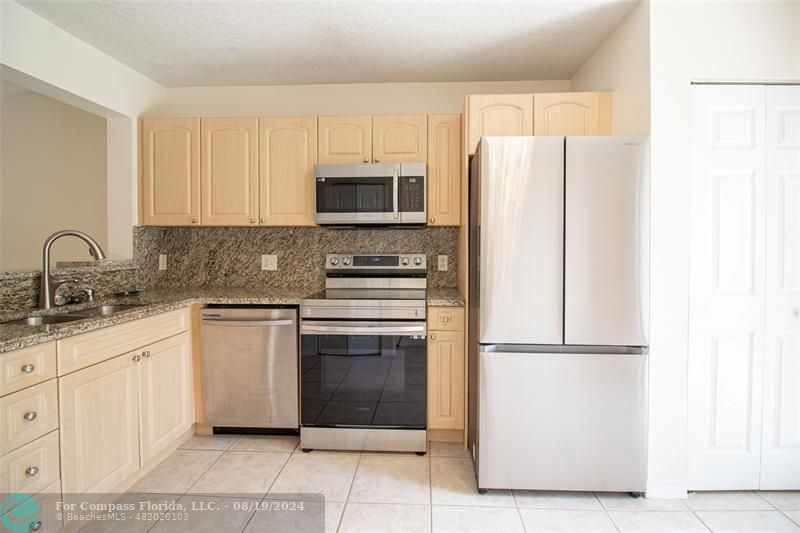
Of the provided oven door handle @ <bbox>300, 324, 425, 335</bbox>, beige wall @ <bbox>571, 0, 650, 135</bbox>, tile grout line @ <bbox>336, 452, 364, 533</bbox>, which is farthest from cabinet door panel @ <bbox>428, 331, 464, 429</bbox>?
beige wall @ <bbox>571, 0, 650, 135</bbox>

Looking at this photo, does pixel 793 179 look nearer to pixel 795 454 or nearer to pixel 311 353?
pixel 795 454

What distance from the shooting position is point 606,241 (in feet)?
6.17

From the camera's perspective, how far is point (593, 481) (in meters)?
1.91

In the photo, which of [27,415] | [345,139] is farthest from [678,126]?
[27,415]

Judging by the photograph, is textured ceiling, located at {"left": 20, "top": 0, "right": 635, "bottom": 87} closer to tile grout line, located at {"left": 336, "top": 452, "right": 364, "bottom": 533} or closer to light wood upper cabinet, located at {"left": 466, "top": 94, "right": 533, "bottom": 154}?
light wood upper cabinet, located at {"left": 466, "top": 94, "right": 533, "bottom": 154}

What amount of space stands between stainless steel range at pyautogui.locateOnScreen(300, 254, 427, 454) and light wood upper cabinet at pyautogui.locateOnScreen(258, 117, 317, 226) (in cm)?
73

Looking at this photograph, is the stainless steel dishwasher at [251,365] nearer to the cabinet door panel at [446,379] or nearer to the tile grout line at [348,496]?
the tile grout line at [348,496]

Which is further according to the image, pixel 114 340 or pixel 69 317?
pixel 69 317

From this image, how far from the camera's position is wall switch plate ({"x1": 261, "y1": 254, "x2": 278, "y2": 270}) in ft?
10.1

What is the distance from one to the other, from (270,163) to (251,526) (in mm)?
2137

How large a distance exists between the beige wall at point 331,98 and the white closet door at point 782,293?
1.41m

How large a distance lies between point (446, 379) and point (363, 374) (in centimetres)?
52

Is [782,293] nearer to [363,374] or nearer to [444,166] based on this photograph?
[444,166]

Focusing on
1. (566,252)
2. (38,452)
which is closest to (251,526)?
(38,452)
